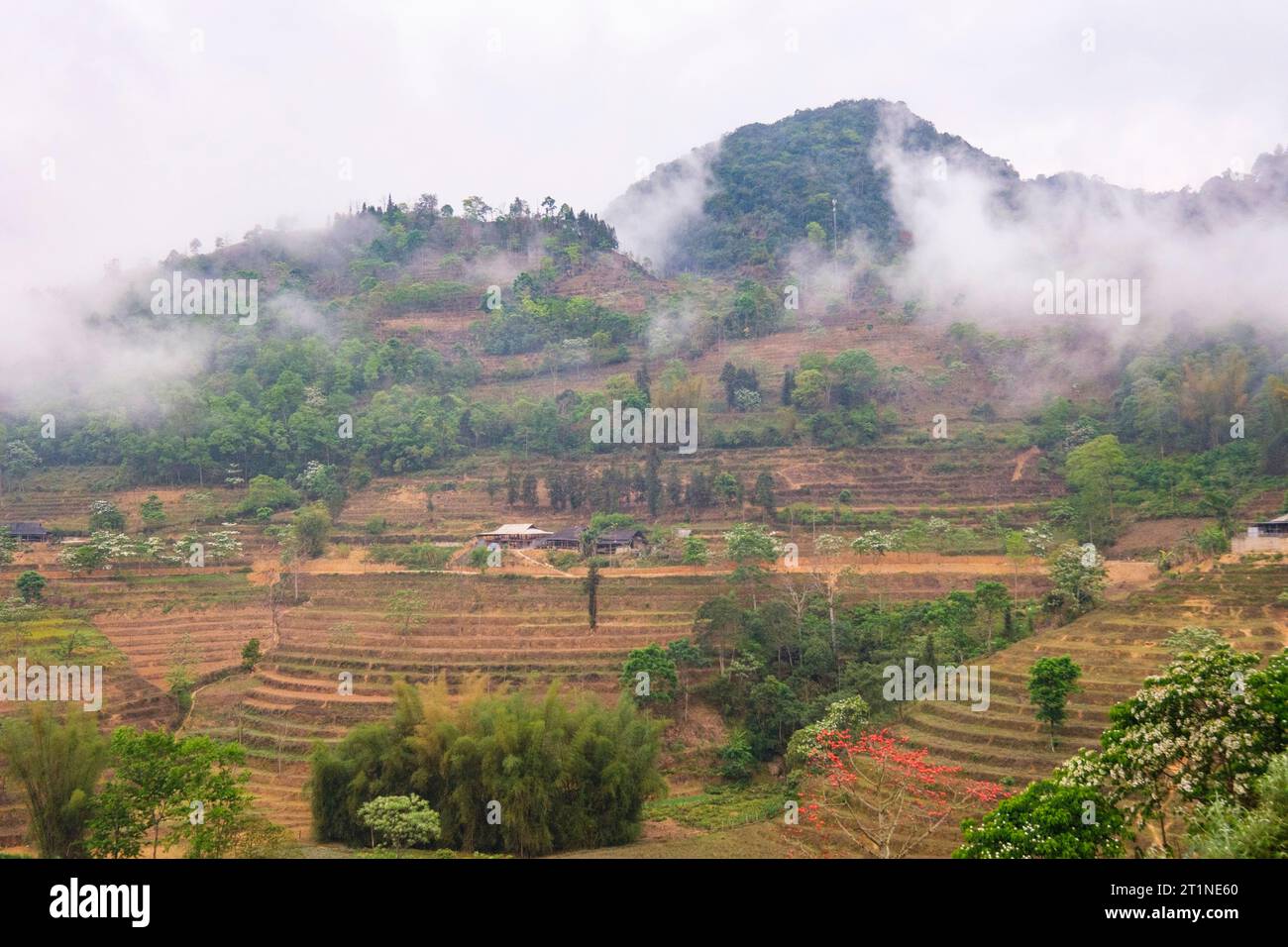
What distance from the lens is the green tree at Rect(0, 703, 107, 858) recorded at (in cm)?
1966

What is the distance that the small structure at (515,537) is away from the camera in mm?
42625

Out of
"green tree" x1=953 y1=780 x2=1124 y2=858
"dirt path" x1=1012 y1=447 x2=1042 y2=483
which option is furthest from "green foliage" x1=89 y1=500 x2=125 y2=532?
"green tree" x1=953 y1=780 x2=1124 y2=858

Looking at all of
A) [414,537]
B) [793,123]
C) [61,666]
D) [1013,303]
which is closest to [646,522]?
[414,537]

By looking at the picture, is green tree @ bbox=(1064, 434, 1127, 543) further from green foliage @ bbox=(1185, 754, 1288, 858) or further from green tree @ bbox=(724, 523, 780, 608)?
green foliage @ bbox=(1185, 754, 1288, 858)

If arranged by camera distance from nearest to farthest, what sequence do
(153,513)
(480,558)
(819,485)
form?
1. (480,558)
2. (153,513)
3. (819,485)

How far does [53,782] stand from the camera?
65.0 feet

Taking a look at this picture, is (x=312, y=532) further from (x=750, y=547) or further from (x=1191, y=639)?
(x=1191, y=639)

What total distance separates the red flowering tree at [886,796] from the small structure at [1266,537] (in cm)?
1758

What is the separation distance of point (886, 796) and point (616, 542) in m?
21.6

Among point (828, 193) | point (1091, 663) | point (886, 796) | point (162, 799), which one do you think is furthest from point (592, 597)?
point (828, 193)

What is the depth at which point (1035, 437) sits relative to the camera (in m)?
48.5

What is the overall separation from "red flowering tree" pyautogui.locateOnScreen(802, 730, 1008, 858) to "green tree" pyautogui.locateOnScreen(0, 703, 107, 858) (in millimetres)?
14647

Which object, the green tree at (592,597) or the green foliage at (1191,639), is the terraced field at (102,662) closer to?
the green tree at (592,597)
